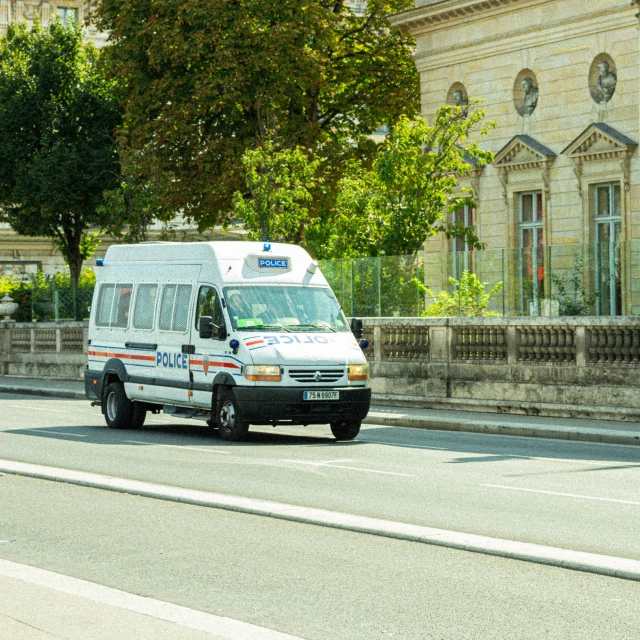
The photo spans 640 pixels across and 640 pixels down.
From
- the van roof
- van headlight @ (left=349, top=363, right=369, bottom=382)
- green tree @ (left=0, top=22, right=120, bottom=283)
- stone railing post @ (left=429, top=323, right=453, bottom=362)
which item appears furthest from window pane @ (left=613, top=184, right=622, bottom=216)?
green tree @ (left=0, top=22, right=120, bottom=283)

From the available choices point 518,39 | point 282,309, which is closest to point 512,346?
point 282,309

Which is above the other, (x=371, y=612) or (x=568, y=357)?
(x=568, y=357)

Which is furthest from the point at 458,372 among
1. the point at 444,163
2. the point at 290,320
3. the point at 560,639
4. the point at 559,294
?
the point at 560,639

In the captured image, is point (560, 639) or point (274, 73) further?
point (274, 73)

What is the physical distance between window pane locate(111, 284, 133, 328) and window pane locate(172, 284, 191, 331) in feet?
4.76

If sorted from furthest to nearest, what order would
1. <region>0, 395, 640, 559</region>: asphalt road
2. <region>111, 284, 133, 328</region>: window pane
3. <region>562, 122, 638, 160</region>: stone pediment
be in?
<region>562, 122, 638, 160</region>: stone pediment < <region>111, 284, 133, 328</region>: window pane < <region>0, 395, 640, 559</region>: asphalt road

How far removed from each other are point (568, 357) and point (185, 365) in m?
6.45

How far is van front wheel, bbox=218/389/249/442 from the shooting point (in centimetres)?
1791

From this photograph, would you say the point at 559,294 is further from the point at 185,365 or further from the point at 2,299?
the point at 2,299

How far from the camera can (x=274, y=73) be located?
4122cm

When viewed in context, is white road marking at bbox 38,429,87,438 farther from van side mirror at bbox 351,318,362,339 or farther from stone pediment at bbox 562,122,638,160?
stone pediment at bbox 562,122,638,160

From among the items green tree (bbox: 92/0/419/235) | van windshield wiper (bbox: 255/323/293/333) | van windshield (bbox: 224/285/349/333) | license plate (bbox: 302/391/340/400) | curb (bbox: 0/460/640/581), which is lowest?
curb (bbox: 0/460/640/581)

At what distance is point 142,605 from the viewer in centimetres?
714

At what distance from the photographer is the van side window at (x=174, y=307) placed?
19453mm
